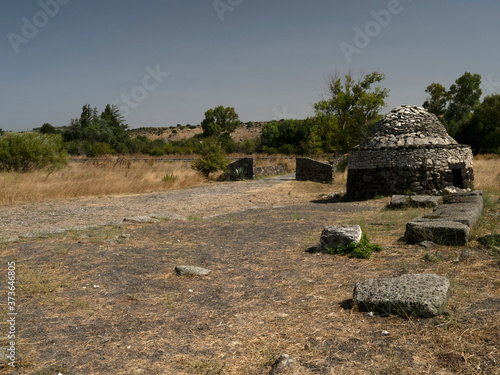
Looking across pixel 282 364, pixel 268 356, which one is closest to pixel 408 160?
pixel 268 356

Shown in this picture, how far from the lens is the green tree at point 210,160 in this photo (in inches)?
827

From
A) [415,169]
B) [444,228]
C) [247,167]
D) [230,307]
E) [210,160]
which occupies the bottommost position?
[230,307]

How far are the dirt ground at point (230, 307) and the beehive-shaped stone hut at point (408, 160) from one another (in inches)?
201

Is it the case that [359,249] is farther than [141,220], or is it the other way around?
[141,220]

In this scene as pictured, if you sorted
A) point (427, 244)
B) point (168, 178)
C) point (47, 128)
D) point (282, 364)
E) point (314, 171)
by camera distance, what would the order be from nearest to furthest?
point (282, 364) < point (427, 244) < point (168, 178) < point (314, 171) < point (47, 128)

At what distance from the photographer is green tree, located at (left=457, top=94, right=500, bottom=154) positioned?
3120 cm

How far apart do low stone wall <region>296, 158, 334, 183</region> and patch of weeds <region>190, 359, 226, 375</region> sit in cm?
1640

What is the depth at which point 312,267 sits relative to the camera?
5.05m

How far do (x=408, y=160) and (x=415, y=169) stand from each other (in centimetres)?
34

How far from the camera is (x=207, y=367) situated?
106 inches

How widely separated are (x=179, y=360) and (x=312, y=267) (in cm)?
260

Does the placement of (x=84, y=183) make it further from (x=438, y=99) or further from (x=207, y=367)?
(x=438, y=99)

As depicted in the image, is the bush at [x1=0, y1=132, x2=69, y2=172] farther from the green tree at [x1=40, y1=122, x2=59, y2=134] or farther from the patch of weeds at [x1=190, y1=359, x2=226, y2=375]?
the green tree at [x1=40, y1=122, x2=59, y2=134]

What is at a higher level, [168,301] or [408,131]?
[408,131]
